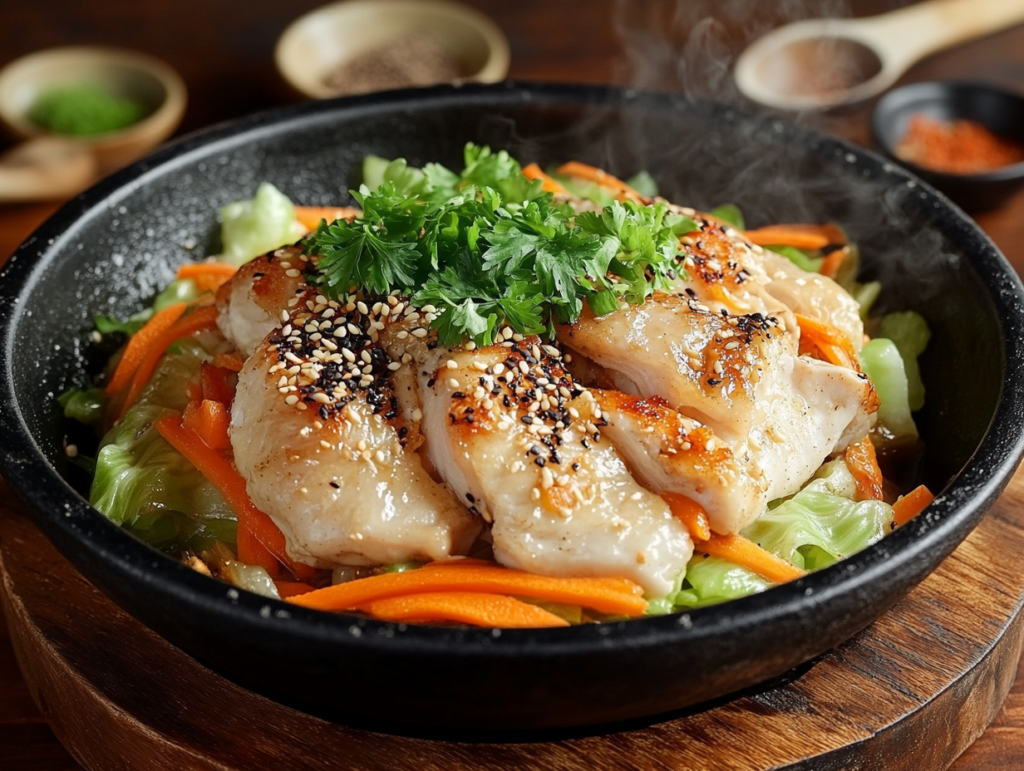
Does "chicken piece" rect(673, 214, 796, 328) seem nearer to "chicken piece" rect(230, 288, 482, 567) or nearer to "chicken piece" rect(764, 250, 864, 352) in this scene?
"chicken piece" rect(764, 250, 864, 352)

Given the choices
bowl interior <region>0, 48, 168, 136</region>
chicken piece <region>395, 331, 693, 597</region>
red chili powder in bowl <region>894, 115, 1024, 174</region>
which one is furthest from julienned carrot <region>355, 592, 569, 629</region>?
bowl interior <region>0, 48, 168, 136</region>

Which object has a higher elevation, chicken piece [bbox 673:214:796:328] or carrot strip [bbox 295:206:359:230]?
chicken piece [bbox 673:214:796:328]

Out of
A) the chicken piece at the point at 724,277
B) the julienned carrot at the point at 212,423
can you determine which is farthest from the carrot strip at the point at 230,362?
the chicken piece at the point at 724,277

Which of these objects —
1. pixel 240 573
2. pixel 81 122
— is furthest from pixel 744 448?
pixel 81 122

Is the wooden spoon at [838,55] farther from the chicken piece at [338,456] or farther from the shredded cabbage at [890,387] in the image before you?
the chicken piece at [338,456]

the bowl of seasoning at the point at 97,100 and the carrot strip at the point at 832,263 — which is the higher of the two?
the carrot strip at the point at 832,263

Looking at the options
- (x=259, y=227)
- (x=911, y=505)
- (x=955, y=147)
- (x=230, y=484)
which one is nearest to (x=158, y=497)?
(x=230, y=484)

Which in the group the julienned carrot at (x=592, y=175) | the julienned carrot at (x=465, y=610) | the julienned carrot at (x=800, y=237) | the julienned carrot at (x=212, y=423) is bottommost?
the julienned carrot at (x=465, y=610)

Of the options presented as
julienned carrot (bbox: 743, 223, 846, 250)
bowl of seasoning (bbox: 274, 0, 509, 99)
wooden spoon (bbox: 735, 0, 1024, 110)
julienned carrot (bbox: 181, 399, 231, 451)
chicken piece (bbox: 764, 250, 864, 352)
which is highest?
wooden spoon (bbox: 735, 0, 1024, 110)
